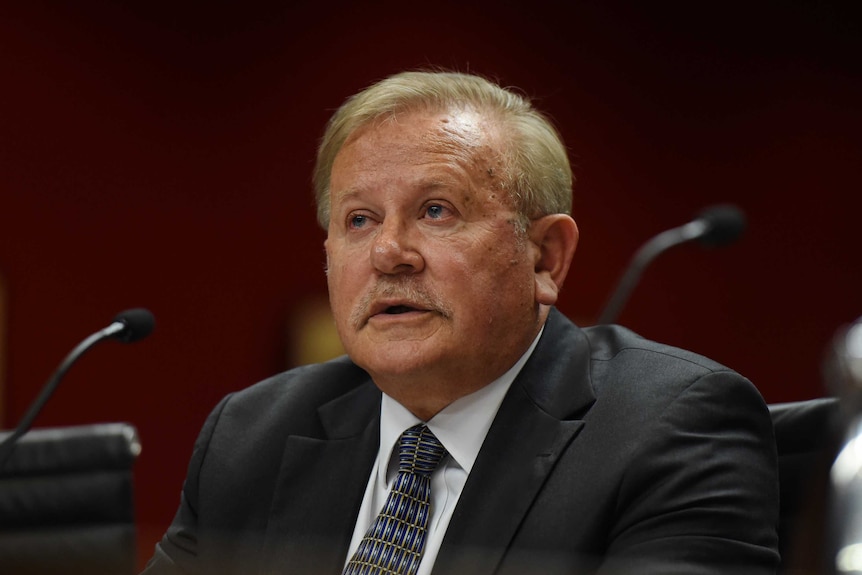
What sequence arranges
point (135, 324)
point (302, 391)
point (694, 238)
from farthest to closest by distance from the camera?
point (694, 238) < point (135, 324) < point (302, 391)

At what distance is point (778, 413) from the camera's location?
1878 mm

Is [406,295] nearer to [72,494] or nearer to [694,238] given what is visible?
[72,494]

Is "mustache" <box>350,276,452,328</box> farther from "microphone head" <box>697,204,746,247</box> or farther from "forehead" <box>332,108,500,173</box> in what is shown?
"microphone head" <box>697,204,746,247</box>

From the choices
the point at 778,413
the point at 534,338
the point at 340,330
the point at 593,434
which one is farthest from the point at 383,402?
the point at 778,413

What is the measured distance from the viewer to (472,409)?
1883 mm

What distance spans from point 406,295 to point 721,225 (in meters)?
1.40

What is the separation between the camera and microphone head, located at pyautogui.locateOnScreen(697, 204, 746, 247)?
2.93m

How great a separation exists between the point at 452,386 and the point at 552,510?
0.96 feet

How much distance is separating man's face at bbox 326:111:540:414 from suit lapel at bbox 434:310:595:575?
7 cm

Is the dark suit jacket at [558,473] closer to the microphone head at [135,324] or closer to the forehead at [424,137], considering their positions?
the microphone head at [135,324]

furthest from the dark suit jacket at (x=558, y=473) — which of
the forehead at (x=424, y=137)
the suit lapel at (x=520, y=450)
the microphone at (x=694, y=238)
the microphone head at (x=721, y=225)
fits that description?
the microphone head at (x=721, y=225)

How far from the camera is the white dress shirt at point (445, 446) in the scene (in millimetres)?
1795

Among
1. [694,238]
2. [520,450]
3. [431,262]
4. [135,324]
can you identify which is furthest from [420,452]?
[694,238]

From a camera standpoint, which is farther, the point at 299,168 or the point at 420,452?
the point at 299,168
